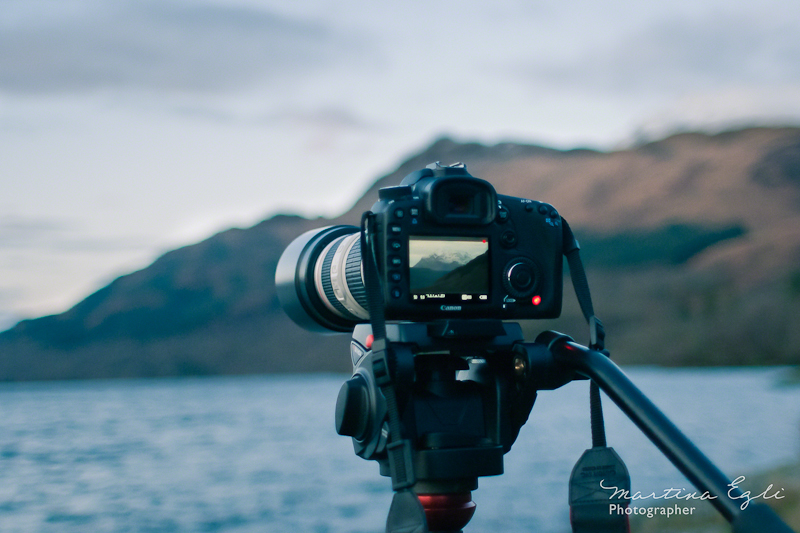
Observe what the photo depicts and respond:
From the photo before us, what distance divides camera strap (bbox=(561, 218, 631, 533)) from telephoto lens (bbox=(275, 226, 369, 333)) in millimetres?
502

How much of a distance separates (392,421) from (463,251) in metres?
0.35

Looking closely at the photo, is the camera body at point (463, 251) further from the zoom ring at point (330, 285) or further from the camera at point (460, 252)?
the zoom ring at point (330, 285)

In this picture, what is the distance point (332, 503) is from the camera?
35.9 meters

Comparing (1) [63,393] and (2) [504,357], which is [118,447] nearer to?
(2) [504,357]

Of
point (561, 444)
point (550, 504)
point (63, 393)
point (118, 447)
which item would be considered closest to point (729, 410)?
point (561, 444)

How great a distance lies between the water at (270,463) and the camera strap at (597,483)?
1486cm

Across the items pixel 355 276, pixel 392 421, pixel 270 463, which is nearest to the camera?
pixel 392 421

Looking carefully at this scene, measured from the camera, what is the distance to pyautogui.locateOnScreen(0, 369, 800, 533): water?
32.9m

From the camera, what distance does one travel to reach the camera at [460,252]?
135cm

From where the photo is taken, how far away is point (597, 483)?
1.29 metres

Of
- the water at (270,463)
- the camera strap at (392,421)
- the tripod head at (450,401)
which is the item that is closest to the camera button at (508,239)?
the tripod head at (450,401)

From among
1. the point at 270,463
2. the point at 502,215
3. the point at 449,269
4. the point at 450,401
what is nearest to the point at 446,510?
the point at 450,401

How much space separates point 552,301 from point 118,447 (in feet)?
202

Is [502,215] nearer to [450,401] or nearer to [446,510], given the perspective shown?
[450,401]
